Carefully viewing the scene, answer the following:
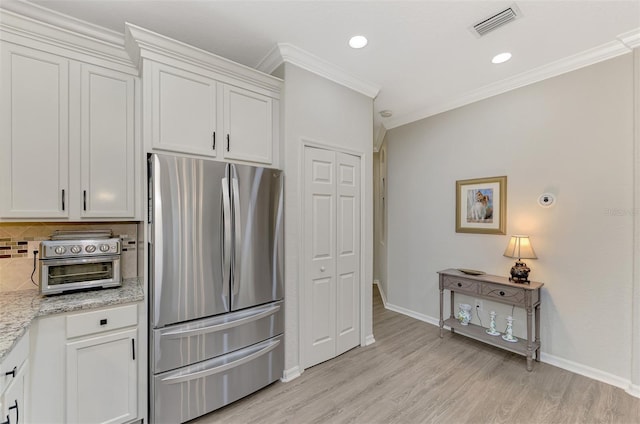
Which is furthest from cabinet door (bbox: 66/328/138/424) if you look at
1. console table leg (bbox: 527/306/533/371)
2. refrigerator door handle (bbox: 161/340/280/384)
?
console table leg (bbox: 527/306/533/371)

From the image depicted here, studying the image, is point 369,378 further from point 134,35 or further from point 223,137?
Answer: point 134,35

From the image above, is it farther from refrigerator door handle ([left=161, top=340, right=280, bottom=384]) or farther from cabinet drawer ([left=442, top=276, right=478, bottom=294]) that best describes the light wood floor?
cabinet drawer ([left=442, top=276, right=478, bottom=294])

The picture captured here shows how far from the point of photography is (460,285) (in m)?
3.10

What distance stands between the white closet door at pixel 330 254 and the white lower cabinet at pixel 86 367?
4.50ft

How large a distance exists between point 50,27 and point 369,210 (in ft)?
9.77

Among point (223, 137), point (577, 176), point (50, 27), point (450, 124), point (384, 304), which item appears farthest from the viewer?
point (384, 304)

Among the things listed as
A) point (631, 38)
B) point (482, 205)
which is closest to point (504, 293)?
point (482, 205)

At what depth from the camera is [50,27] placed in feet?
5.90

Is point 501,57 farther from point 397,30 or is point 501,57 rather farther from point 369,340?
point 369,340

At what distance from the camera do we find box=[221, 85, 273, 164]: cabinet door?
2219 millimetres

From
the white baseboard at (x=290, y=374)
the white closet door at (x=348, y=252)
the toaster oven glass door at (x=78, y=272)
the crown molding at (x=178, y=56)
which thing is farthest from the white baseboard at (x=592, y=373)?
the toaster oven glass door at (x=78, y=272)

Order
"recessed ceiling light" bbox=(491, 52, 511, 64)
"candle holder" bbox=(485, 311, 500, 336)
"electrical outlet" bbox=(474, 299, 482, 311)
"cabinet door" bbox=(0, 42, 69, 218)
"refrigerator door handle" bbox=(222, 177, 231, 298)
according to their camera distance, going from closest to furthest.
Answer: "cabinet door" bbox=(0, 42, 69, 218)
"refrigerator door handle" bbox=(222, 177, 231, 298)
"recessed ceiling light" bbox=(491, 52, 511, 64)
"candle holder" bbox=(485, 311, 500, 336)
"electrical outlet" bbox=(474, 299, 482, 311)

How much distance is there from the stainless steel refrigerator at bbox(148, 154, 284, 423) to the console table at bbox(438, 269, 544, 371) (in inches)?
80.8

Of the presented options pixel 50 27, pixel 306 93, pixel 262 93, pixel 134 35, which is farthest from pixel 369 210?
pixel 50 27
